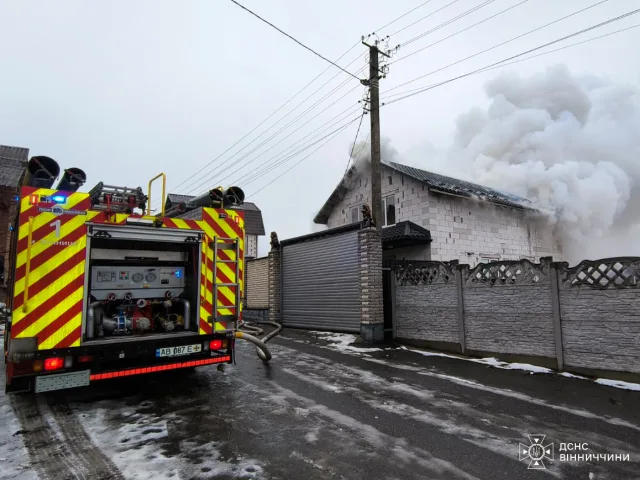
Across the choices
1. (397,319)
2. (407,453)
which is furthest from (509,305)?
(407,453)

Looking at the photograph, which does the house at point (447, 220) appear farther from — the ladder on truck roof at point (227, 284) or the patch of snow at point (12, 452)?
the patch of snow at point (12, 452)

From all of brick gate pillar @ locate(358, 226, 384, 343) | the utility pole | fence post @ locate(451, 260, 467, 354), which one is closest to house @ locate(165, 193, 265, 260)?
the utility pole

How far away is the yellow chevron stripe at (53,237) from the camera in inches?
175

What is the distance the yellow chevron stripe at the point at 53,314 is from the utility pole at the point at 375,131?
7.61 metres

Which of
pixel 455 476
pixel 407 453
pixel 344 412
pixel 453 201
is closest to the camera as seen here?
pixel 455 476

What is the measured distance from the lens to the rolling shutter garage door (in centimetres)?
1156

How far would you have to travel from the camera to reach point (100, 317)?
549 cm

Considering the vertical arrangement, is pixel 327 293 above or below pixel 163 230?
below

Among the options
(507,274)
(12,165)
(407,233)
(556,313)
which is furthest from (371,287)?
(12,165)

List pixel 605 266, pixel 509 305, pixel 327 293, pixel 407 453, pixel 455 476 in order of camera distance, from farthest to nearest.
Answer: pixel 327 293
pixel 509 305
pixel 605 266
pixel 407 453
pixel 455 476

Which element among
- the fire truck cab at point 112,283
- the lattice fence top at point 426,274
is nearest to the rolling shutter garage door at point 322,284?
the lattice fence top at point 426,274

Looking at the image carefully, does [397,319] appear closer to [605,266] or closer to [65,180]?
[605,266]

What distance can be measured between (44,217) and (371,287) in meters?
7.63

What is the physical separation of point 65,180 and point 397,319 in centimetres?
801
